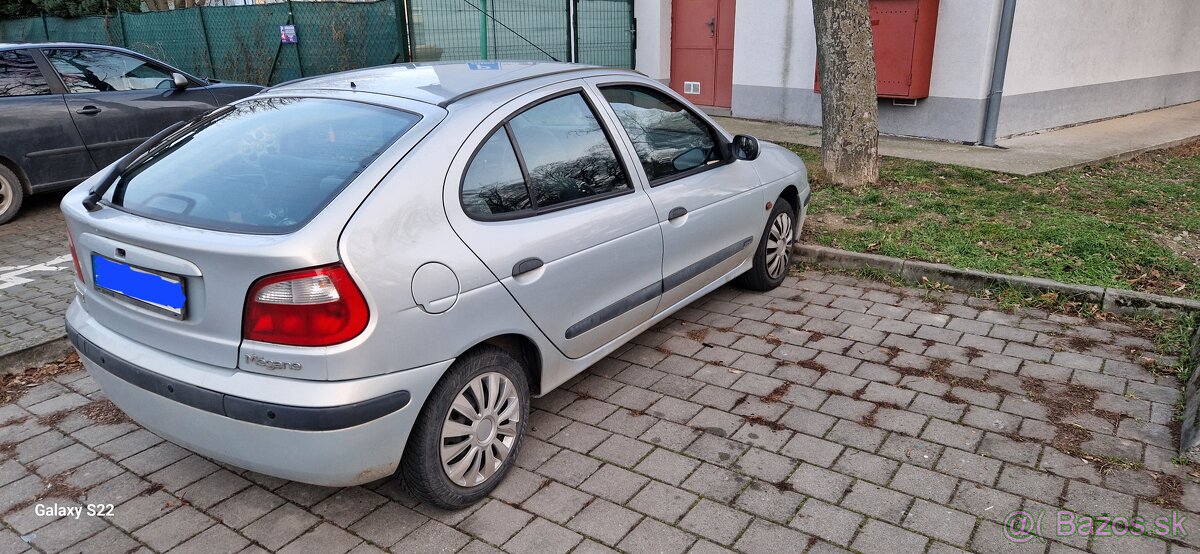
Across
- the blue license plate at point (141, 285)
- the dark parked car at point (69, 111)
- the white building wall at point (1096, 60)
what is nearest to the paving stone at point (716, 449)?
the blue license plate at point (141, 285)

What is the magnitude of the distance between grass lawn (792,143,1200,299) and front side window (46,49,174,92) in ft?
21.7

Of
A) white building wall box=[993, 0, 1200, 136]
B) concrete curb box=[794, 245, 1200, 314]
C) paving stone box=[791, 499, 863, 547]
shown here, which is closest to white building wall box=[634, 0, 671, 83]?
white building wall box=[993, 0, 1200, 136]

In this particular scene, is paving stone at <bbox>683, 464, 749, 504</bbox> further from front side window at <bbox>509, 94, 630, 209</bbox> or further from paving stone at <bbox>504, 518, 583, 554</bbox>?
front side window at <bbox>509, 94, 630, 209</bbox>

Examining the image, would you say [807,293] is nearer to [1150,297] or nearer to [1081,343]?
[1081,343]

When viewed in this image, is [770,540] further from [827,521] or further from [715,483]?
[715,483]

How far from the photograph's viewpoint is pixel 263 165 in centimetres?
304

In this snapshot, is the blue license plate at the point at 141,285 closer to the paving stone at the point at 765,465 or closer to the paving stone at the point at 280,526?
the paving stone at the point at 280,526

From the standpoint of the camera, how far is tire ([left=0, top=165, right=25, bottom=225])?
7223 mm

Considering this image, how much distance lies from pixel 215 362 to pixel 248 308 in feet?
0.86

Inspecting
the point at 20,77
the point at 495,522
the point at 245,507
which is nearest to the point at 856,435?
the point at 495,522

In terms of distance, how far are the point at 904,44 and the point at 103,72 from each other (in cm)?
875

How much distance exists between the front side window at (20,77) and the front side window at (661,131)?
6.09 metres

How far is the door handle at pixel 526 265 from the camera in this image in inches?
123

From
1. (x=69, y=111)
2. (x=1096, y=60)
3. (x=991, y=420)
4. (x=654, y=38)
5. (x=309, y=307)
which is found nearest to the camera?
(x=309, y=307)
